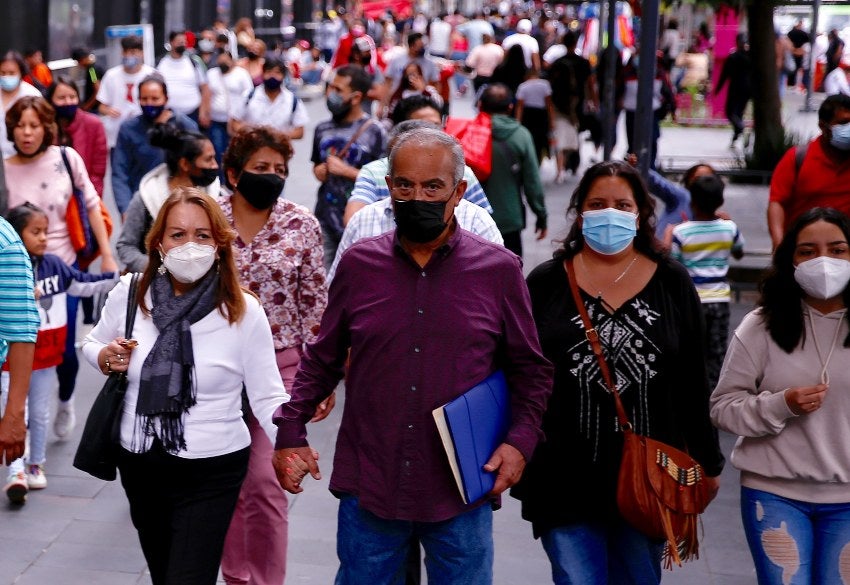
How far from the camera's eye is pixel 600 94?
20.1 metres

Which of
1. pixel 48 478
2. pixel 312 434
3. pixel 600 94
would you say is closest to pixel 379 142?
pixel 312 434

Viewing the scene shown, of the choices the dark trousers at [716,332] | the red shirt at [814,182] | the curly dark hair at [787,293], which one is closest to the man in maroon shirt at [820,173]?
the red shirt at [814,182]

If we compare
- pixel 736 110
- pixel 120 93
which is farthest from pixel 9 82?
pixel 736 110

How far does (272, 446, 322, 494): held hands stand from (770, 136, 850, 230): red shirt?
14.8 ft

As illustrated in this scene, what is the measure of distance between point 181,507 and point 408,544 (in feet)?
2.61

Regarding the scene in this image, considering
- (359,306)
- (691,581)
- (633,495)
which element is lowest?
(691,581)

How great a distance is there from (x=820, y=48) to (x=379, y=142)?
93.5 ft

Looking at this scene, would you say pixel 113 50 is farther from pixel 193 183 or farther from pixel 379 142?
pixel 193 183

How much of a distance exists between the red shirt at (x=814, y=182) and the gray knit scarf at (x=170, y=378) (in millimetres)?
4318

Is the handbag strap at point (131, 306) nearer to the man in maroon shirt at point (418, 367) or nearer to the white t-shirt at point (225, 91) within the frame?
the man in maroon shirt at point (418, 367)

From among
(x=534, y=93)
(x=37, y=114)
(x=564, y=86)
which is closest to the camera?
(x=37, y=114)

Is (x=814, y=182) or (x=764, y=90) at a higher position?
(x=764, y=90)

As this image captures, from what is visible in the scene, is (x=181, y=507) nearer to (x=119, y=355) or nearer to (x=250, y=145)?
(x=119, y=355)

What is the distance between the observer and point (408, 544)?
3.84 metres
